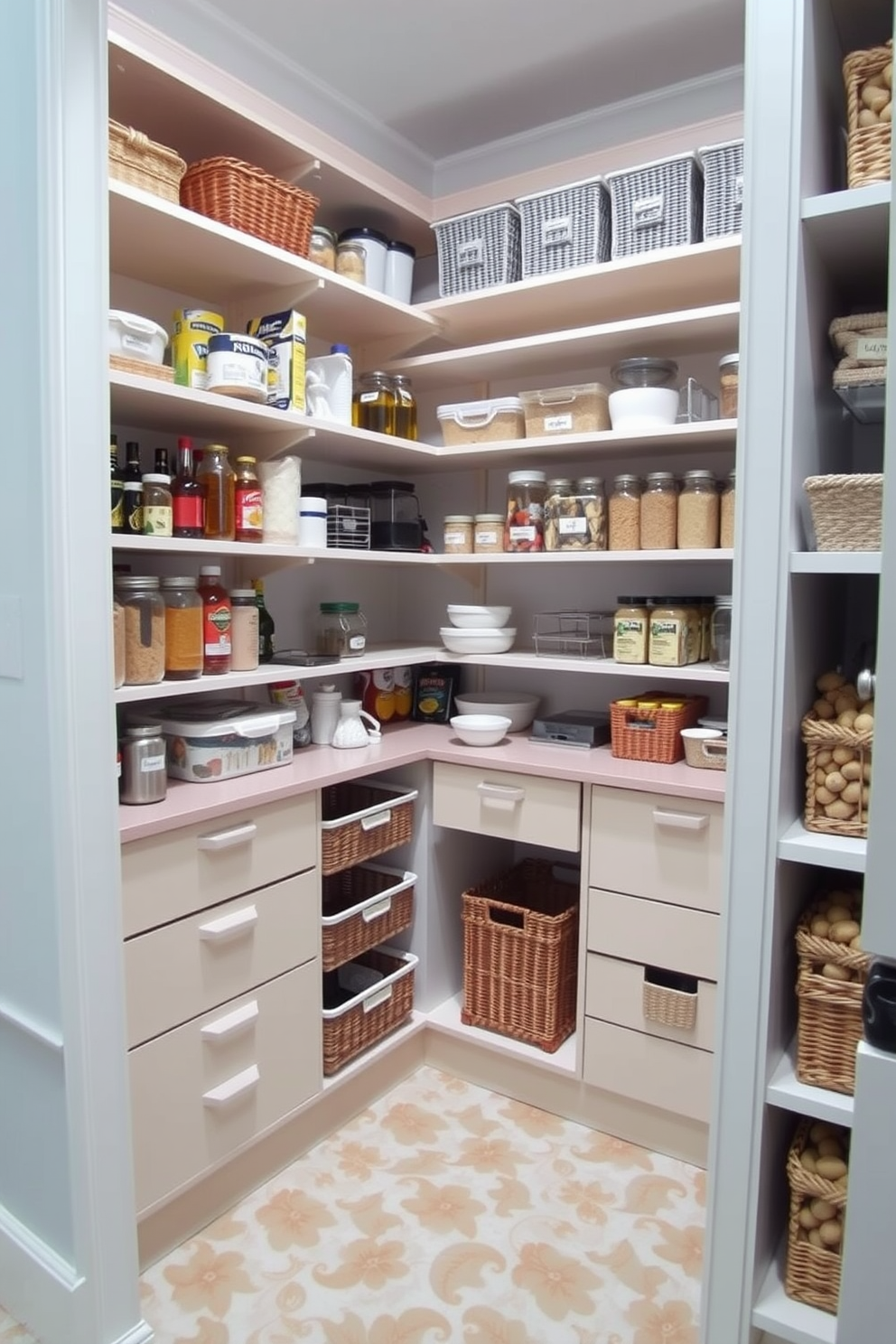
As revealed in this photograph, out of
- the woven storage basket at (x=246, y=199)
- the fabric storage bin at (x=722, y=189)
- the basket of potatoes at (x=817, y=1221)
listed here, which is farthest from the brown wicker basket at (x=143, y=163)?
the basket of potatoes at (x=817, y=1221)

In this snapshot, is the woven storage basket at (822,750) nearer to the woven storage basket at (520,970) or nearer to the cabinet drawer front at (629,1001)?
the cabinet drawer front at (629,1001)

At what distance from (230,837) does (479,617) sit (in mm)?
1043

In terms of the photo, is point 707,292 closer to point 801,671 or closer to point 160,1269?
point 801,671

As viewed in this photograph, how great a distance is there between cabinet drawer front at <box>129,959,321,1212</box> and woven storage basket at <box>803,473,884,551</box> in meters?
1.44

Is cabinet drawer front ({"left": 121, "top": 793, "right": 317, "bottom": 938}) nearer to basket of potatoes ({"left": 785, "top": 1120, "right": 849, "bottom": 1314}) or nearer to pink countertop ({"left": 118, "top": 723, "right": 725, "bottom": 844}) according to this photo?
pink countertop ({"left": 118, "top": 723, "right": 725, "bottom": 844})

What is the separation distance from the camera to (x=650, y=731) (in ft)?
6.97

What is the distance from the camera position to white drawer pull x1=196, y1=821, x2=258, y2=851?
1.68m

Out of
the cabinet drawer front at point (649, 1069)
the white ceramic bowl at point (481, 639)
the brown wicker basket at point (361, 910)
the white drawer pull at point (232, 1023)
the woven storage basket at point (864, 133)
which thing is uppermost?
the woven storage basket at point (864, 133)

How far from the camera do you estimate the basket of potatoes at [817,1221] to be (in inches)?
46.5

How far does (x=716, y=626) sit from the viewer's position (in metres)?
2.18

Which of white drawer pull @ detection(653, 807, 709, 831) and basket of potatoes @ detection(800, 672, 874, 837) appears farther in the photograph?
white drawer pull @ detection(653, 807, 709, 831)

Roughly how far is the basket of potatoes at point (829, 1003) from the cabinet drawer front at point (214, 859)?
3.53ft

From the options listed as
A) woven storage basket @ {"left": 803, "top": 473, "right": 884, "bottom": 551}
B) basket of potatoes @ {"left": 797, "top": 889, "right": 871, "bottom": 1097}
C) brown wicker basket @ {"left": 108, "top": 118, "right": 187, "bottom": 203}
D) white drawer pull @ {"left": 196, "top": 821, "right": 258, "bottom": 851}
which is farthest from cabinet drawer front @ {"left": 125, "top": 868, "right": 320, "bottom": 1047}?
brown wicker basket @ {"left": 108, "top": 118, "right": 187, "bottom": 203}

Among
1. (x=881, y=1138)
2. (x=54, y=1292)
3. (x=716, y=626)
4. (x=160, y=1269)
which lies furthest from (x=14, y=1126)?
(x=716, y=626)
